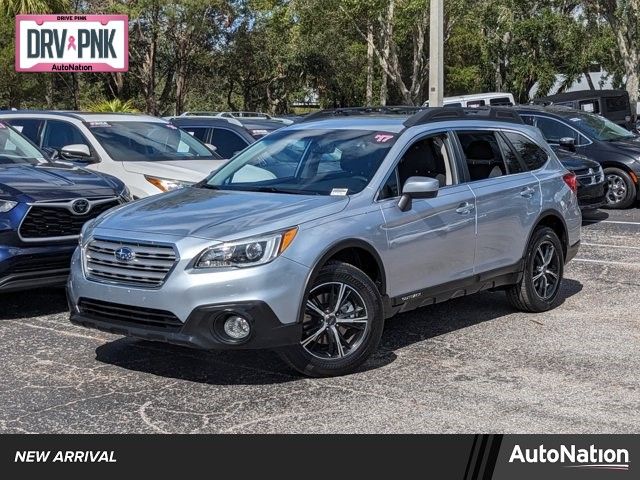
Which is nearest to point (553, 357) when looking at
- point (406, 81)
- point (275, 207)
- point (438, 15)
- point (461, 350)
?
point (461, 350)

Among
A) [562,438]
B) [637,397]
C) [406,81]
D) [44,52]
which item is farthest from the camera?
[406,81]

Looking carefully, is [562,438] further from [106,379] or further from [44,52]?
[44,52]

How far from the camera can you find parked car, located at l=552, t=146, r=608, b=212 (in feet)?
44.1

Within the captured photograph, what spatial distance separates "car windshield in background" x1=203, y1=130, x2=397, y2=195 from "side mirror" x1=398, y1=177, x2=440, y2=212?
26 centimetres

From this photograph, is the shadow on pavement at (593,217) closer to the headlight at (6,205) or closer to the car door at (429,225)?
the car door at (429,225)

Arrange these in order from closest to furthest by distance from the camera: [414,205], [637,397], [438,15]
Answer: [637,397] < [414,205] < [438,15]

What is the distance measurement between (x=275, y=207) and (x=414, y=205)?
107cm

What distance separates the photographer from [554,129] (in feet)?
52.7

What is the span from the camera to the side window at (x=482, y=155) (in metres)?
7.53

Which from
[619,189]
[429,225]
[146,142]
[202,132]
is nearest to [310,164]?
[429,225]

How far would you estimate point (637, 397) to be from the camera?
19.2 feet

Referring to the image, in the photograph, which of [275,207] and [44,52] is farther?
[44,52]

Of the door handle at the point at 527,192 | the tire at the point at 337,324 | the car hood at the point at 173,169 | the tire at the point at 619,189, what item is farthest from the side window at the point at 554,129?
the tire at the point at 337,324

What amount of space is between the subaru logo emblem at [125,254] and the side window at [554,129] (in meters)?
11.1
